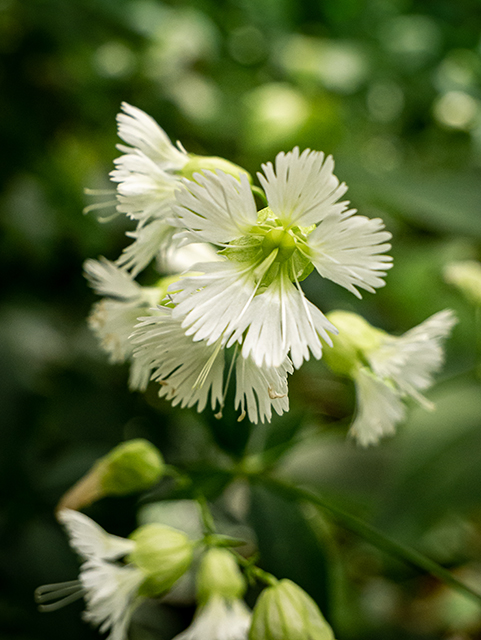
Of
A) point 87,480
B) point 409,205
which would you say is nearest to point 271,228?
point 87,480

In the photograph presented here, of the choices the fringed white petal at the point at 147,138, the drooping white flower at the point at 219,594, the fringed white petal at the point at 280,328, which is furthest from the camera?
the drooping white flower at the point at 219,594

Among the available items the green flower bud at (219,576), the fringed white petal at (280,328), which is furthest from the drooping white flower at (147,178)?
the green flower bud at (219,576)

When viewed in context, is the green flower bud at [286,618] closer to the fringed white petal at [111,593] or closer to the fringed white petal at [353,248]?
the fringed white petal at [111,593]

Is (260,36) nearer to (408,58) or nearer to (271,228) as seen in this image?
(408,58)

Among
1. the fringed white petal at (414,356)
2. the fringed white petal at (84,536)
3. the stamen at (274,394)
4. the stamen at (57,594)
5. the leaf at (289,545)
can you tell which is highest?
the fringed white petal at (414,356)

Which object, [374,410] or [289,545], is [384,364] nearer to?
[374,410]

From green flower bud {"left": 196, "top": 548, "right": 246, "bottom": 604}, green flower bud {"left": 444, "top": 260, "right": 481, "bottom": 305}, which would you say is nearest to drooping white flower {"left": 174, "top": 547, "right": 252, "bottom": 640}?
green flower bud {"left": 196, "top": 548, "right": 246, "bottom": 604}

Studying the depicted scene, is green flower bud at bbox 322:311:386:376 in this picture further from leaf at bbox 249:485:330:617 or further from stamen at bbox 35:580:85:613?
stamen at bbox 35:580:85:613
